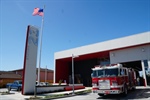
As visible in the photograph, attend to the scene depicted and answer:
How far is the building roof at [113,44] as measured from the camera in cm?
2396

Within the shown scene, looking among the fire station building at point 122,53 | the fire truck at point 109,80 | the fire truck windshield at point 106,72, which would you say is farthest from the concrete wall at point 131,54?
the fire truck windshield at point 106,72

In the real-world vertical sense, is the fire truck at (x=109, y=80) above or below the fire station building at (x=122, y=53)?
below

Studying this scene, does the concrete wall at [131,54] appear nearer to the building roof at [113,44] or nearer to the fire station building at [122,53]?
the fire station building at [122,53]

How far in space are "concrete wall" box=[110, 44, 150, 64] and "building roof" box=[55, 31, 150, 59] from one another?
103 cm

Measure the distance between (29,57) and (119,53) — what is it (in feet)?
50.9

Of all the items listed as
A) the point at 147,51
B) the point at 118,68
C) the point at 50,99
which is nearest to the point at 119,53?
the point at 147,51

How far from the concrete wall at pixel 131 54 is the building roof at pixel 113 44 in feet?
3.39

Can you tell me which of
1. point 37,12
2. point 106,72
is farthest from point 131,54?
point 37,12

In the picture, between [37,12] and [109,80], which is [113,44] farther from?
[109,80]

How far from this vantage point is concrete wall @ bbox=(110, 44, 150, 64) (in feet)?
79.4

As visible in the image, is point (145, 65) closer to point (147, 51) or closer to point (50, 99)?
point (147, 51)

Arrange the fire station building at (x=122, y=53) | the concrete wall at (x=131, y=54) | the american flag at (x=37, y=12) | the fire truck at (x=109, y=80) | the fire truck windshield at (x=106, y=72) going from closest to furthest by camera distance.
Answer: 1. the fire truck at (x=109, y=80)
2. the fire truck windshield at (x=106, y=72)
3. the american flag at (x=37, y=12)
4. the fire station building at (x=122, y=53)
5. the concrete wall at (x=131, y=54)

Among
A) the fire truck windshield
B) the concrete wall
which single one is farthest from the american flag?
the concrete wall

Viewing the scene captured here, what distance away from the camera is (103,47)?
2831 cm
